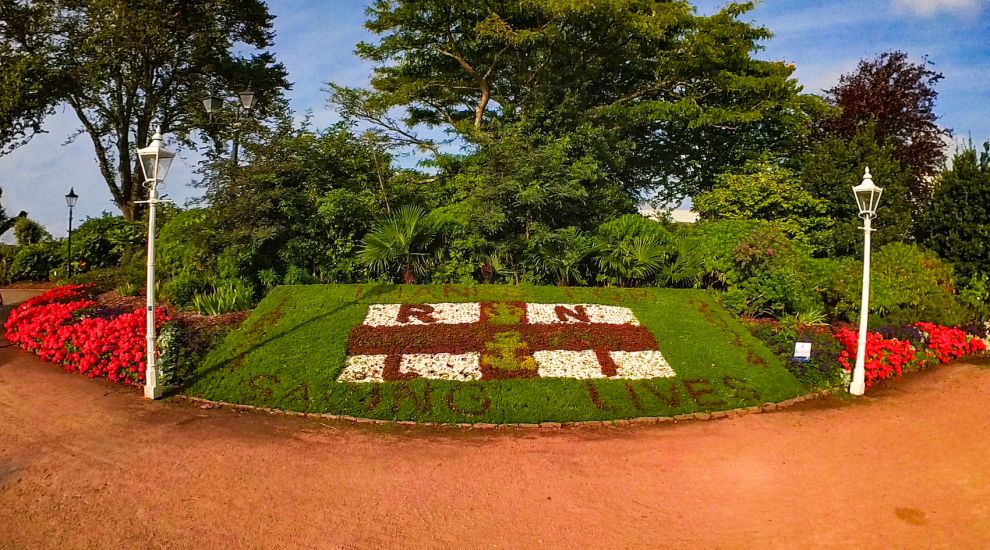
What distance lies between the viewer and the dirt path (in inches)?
184

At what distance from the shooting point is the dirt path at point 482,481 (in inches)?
184

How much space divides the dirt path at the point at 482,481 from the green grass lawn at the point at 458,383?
1.70 feet

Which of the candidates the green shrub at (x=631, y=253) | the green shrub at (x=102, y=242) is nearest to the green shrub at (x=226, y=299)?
the green shrub at (x=631, y=253)

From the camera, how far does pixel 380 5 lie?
20.0 m

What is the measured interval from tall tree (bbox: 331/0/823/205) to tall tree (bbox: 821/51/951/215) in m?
1.55

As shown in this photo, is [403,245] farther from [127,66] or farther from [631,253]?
[127,66]

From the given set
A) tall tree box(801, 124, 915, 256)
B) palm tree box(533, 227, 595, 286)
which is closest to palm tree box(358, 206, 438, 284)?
palm tree box(533, 227, 595, 286)

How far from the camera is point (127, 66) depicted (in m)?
23.6

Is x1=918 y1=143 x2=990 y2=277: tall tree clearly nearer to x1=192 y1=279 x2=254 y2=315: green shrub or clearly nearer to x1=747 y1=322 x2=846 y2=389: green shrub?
x1=747 y1=322 x2=846 y2=389: green shrub

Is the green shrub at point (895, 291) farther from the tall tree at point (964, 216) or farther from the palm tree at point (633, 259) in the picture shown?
the palm tree at point (633, 259)

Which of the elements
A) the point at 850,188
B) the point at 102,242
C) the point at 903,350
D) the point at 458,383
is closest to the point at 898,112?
the point at 850,188

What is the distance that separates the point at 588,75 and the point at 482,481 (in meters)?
17.1

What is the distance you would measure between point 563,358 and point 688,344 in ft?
6.99

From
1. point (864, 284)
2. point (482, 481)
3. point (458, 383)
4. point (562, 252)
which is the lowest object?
point (482, 481)
